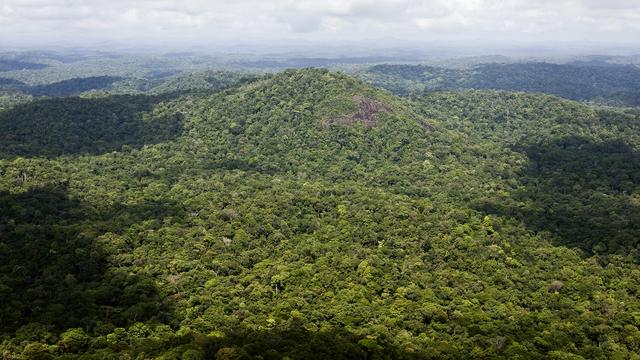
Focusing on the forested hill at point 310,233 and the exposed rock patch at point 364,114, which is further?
the exposed rock patch at point 364,114

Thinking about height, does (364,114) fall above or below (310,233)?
above

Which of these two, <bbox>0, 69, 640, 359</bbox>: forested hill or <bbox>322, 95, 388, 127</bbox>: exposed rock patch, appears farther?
<bbox>322, 95, 388, 127</bbox>: exposed rock patch

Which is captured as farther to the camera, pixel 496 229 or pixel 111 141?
pixel 111 141

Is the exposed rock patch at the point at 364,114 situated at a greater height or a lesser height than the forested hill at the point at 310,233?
greater

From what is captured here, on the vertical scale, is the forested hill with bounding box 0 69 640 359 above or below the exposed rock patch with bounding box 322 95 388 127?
below

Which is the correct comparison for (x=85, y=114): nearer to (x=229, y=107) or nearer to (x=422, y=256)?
(x=229, y=107)

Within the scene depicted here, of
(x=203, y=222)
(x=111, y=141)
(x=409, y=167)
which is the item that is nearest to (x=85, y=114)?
(x=111, y=141)

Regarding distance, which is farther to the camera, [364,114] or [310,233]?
[364,114]

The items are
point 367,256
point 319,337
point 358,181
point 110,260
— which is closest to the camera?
point 319,337
